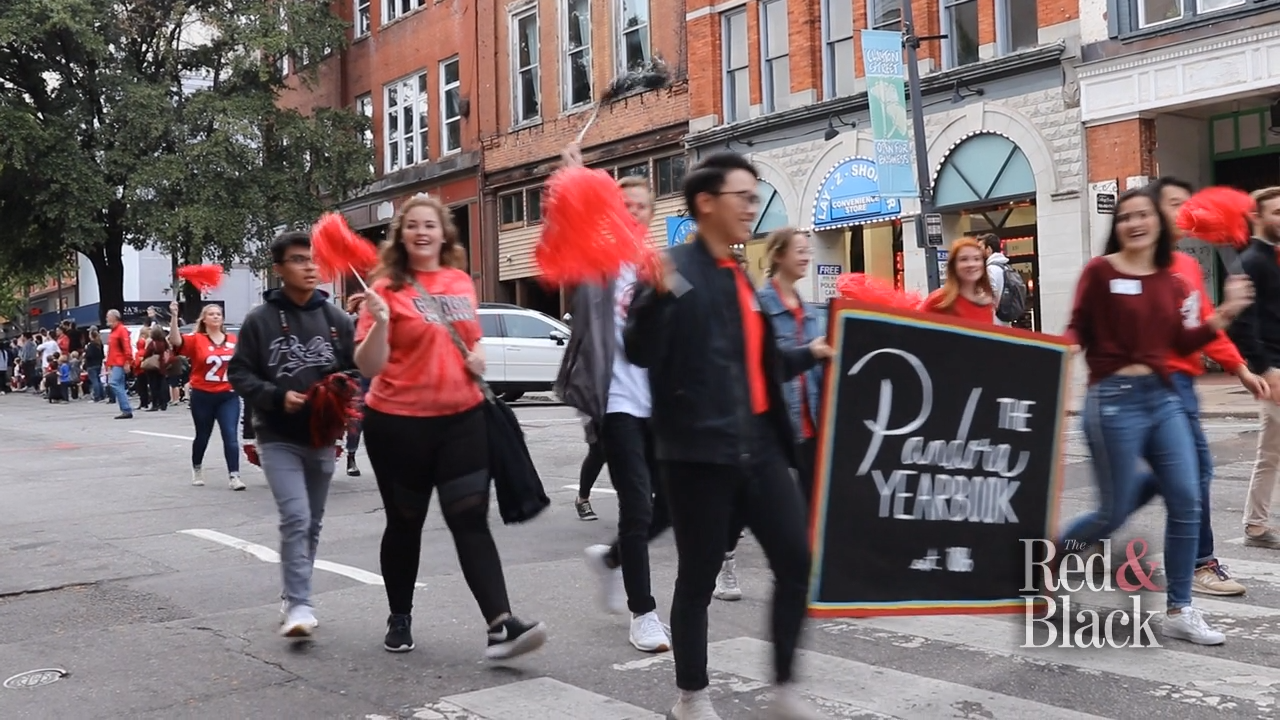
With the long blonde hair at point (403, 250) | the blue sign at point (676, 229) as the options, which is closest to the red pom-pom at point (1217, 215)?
the long blonde hair at point (403, 250)

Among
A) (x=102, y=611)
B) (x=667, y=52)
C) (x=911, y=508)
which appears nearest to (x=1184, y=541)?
(x=911, y=508)

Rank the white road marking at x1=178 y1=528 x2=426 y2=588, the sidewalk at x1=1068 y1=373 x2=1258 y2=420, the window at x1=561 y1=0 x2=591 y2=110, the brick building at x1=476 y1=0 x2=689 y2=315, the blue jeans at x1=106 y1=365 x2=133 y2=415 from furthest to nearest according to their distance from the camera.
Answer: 1. the window at x1=561 y1=0 x2=591 y2=110
2. the brick building at x1=476 y1=0 x2=689 y2=315
3. the blue jeans at x1=106 y1=365 x2=133 y2=415
4. the sidewalk at x1=1068 y1=373 x2=1258 y2=420
5. the white road marking at x1=178 y1=528 x2=426 y2=588

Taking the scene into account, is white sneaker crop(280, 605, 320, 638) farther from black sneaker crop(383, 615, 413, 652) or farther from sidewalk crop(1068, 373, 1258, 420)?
sidewalk crop(1068, 373, 1258, 420)

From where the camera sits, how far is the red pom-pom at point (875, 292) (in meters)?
5.43

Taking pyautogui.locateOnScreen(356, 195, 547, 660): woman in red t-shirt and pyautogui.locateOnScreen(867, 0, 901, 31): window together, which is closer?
pyautogui.locateOnScreen(356, 195, 547, 660): woman in red t-shirt

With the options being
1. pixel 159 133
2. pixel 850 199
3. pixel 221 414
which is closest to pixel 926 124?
pixel 850 199

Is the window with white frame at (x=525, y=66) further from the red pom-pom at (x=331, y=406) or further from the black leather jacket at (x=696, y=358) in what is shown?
the black leather jacket at (x=696, y=358)

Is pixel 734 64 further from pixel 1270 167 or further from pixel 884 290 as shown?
pixel 884 290

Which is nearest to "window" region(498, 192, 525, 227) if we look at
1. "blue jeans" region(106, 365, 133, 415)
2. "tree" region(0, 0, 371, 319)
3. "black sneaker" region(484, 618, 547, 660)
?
"tree" region(0, 0, 371, 319)

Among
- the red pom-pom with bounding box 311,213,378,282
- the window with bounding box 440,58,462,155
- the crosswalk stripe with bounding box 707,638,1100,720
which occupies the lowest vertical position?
the crosswalk stripe with bounding box 707,638,1100,720

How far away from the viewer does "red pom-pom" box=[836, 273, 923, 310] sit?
17.8ft

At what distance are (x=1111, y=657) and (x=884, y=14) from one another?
19.7 metres

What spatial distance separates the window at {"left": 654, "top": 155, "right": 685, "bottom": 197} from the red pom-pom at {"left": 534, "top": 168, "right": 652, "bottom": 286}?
24029 mm

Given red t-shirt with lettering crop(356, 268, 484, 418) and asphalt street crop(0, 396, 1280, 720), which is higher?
red t-shirt with lettering crop(356, 268, 484, 418)
